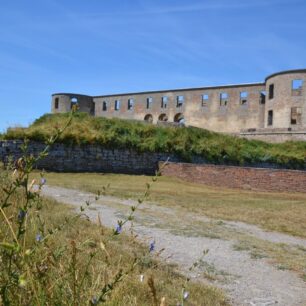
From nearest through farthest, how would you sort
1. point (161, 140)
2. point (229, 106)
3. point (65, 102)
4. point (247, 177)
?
point (247, 177) < point (161, 140) < point (229, 106) < point (65, 102)

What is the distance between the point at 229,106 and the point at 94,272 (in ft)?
154

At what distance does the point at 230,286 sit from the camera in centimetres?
488

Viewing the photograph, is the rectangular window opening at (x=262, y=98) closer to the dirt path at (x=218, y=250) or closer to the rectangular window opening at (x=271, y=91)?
the rectangular window opening at (x=271, y=91)

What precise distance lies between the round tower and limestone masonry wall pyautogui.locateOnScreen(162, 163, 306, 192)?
944 inches

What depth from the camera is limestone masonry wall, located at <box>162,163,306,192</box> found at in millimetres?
18250

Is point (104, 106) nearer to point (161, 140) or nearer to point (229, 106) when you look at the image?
point (229, 106)

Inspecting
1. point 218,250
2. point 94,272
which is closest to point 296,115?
point 218,250

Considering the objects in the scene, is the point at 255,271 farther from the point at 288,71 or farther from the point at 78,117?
the point at 288,71

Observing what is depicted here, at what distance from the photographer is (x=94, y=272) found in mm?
3477

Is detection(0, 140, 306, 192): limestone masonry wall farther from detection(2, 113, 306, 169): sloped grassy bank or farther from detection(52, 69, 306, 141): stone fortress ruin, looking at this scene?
detection(52, 69, 306, 141): stone fortress ruin

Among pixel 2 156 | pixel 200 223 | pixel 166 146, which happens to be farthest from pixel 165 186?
pixel 200 223

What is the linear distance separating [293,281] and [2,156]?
15341 mm

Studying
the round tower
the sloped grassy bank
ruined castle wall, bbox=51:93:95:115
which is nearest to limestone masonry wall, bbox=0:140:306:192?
the sloped grassy bank

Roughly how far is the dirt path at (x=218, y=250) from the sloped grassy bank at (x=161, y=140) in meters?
9.46
